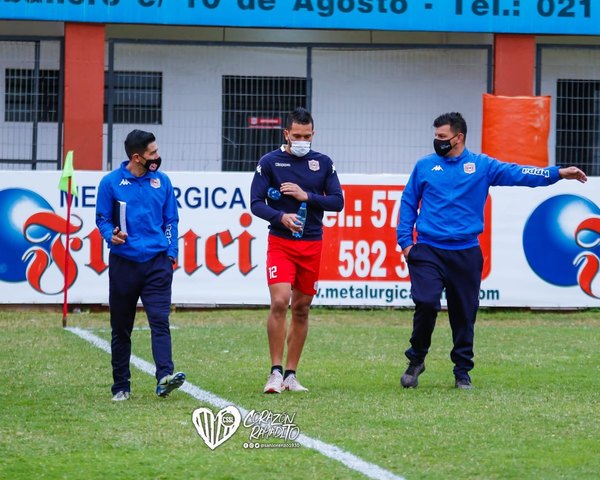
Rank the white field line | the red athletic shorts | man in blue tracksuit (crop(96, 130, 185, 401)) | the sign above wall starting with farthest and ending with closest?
the sign above wall < the red athletic shorts < man in blue tracksuit (crop(96, 130, 185, 401)) < the white field line

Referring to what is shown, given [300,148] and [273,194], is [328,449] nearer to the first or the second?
[273,194]

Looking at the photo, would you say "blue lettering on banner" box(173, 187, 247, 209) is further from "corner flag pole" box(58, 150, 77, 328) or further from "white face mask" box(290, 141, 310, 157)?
"white face mask" box(290, 141, 310, 157)

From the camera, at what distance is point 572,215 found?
57.0 ft

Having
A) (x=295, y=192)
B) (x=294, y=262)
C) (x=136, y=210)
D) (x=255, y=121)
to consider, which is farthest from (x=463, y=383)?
(x=255, y=121)

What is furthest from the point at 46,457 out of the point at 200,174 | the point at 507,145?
the point at 507,145

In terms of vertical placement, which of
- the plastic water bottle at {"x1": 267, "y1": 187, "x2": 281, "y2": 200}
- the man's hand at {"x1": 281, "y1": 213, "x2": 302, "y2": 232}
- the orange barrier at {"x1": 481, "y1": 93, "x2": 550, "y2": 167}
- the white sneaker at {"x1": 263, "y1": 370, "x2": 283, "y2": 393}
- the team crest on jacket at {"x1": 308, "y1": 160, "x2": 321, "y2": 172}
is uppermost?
the orange barrier at {"x1": 481, "y1": 93, "x2": 550, "y2": 167}

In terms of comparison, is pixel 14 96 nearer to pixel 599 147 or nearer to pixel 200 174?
pixel 200 174

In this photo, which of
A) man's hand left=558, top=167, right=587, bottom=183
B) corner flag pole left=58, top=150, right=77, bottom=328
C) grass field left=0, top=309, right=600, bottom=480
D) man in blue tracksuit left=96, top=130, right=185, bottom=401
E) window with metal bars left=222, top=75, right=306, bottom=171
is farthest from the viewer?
window with metal bars left=222, top=75, right=306, bottom=171

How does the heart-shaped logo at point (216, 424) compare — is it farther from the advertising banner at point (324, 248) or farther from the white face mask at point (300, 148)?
the advertising banner at point (324, 248)

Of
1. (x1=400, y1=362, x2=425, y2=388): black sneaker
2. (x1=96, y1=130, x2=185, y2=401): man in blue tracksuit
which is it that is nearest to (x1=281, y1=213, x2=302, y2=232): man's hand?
(x1=96, y1=130, x2=185, y2=401): man in blue tracksuit

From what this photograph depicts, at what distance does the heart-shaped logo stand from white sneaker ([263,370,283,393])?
33.0 inches

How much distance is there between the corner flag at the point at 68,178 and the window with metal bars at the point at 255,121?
4.83 m

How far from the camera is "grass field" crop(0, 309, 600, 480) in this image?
263 inches

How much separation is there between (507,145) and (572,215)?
7.59ft
